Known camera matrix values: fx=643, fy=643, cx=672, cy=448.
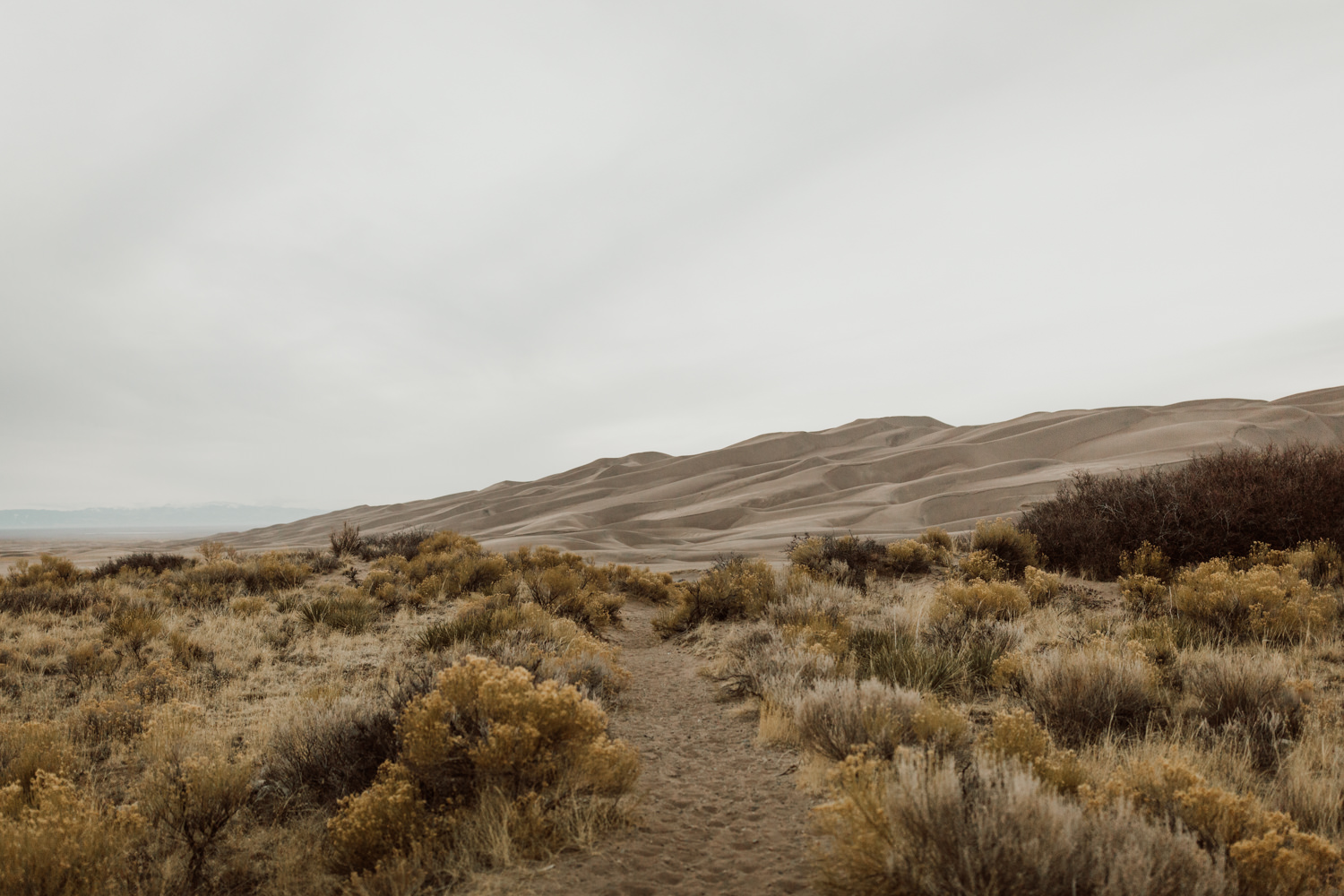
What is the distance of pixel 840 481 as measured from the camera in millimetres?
44625

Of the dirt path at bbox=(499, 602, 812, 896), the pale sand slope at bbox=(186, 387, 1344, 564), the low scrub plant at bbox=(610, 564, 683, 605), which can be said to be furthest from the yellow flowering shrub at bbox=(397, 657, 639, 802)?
the pale sand slope at bbox=(186, 387, 1344, 564)

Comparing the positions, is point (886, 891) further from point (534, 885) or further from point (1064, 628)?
point (1064, 628)

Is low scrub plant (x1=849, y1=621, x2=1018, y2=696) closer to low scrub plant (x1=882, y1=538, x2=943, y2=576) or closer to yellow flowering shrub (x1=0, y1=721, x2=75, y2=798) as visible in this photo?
low scrub plant (x1=882, y1=538, x2=943, y2=576)

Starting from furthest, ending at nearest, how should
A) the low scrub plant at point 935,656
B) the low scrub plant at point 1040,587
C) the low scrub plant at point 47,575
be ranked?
1. the low scrub plant at point 47,575
2. the low scrub plant at point 1040,587
3. the low scrub plant at point 935,656

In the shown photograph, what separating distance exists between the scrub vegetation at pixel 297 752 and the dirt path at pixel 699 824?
206 mm

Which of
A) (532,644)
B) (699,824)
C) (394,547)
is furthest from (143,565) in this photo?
(699,824)

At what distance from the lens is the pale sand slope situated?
3198 centimetres

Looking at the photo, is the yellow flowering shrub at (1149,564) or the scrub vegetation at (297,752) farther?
the yellow flowering shrub at (1149,564)

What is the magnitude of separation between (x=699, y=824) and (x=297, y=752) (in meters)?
3.11

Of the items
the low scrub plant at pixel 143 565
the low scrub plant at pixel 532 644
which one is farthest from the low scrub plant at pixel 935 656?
the low scrub plant at pixel 143 565

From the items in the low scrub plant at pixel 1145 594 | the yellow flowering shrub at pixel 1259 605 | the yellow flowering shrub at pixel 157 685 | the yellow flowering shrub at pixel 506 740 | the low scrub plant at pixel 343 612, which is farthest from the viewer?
the low scrub plant at pixel 343 612

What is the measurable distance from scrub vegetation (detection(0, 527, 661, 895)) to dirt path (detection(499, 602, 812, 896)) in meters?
0.21

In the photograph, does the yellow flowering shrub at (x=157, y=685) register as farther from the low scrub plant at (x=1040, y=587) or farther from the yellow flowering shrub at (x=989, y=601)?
the low scrub plant at (x=1040, y=587)

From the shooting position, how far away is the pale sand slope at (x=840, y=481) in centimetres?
3198
